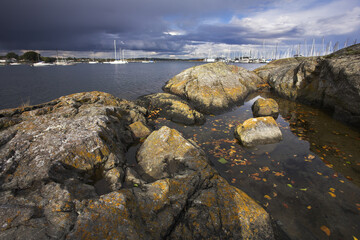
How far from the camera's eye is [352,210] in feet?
17.2

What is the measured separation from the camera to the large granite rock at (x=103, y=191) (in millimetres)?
3119

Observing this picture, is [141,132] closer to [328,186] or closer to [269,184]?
[269,184]

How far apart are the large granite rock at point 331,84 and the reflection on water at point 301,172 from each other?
58.9 inches

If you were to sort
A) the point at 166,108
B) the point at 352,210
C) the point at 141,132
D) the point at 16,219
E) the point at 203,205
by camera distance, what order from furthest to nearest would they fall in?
the point at 166,108, the point at 141,132, the point at 352,210, the point at 203,205, the point at 16,219

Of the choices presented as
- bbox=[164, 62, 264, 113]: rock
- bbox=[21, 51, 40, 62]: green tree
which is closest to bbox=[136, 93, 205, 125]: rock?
bbox=[164, 62, 264, 113]: rock

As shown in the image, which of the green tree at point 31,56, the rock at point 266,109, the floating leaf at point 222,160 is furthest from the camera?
the green tree at point 31,56

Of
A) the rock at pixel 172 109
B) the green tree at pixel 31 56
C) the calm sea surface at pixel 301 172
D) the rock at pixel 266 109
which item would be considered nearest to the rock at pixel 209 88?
the rock at pixel 172 109

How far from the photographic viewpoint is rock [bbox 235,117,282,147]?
9.19m

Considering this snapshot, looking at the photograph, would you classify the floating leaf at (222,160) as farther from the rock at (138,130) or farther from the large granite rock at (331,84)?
the large granite rock at (331,84)

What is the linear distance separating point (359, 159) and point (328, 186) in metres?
3.34

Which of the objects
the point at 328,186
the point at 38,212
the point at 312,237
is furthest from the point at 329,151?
the point at 38,212

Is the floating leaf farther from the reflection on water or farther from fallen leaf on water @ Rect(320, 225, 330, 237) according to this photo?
fallen leaf on water @ Rect(320, 225, 330, 237)

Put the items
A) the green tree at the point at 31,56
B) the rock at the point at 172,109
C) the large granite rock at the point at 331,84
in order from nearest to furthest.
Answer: the large granite rock at the point at 331,84, the rock at the point at 172,109, the green tree at the point at 31,56

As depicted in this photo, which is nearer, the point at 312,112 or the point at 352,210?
the point at 352,210
